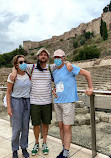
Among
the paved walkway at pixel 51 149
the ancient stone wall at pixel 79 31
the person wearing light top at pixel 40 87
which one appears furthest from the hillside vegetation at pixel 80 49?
the person wearing light top at pixel 40 87

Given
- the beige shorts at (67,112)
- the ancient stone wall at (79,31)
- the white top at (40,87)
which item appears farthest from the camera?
the ancient stone wall at (79,31)

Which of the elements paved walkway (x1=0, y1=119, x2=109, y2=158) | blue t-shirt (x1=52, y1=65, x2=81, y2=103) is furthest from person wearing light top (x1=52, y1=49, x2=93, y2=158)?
paved walkway (x1=0, y1=119, x2=109, y2=158)

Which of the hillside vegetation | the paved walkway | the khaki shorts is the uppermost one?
the hillside vegetation

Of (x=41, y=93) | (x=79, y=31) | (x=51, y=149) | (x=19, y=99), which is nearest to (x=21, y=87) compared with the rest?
(x=19, y=99)

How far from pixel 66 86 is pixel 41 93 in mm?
394

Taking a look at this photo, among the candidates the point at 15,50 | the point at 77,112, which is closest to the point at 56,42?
the point at 15,50

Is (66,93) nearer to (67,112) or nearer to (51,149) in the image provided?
(67,112)

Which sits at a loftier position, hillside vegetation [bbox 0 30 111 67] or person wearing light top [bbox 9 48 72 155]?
hillside vegetation [bbox 0 30 111 67]

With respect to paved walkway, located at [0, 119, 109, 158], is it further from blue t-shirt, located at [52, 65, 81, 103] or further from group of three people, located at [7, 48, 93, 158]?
blue t-shirt, located at [52, 65, 81, 103]

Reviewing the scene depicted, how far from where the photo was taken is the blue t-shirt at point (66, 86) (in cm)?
202

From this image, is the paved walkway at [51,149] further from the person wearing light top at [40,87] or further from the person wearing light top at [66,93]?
the person wearing light top at [66,93]

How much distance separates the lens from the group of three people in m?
2.04

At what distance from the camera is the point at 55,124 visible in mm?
3053

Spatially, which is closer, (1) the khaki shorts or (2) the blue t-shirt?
(2) the blue t-shirt
